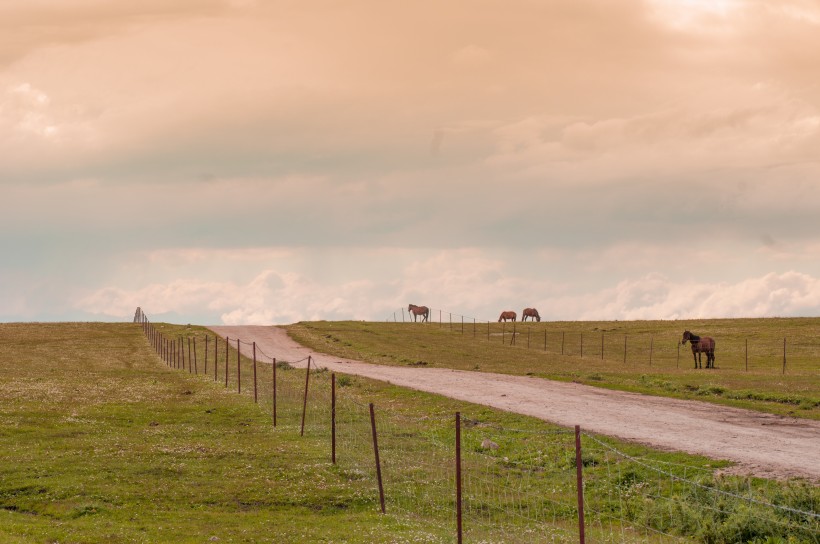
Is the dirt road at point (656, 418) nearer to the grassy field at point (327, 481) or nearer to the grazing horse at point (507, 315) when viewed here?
the grassy field at point (327, 481)

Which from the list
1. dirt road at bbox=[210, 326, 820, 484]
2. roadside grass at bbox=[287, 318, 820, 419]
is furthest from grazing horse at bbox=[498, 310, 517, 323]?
dirt road at bbox=[210, 326, 820, 484]

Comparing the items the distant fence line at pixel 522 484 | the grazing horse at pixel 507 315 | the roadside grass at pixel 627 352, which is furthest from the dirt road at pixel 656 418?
the grazing horse at pixel 507 315

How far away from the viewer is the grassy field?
22.9 m

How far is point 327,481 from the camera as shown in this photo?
2908cm

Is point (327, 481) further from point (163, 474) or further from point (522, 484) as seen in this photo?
point (522, 484)

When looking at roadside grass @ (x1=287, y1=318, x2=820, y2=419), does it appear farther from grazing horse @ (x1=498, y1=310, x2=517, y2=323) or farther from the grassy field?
the grassy field

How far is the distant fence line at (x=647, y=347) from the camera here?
291 feet

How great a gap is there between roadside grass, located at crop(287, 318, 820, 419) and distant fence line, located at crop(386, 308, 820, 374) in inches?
5.0

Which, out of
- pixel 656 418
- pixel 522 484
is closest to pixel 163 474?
pixel 522 484

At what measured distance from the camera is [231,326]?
12731 centimetres

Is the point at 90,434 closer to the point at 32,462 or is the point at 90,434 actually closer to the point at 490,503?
the point at 32,462

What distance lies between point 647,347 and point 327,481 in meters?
82.0

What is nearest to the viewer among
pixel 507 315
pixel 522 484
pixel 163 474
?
pixel 522 484

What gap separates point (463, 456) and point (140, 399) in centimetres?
2411
